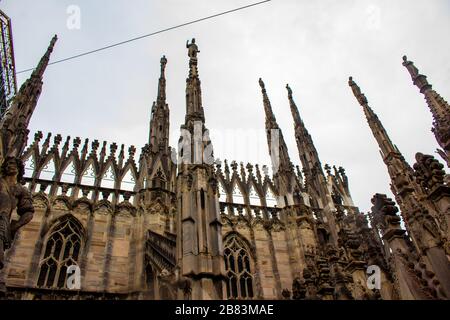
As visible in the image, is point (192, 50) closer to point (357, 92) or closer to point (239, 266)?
point (357, 92)

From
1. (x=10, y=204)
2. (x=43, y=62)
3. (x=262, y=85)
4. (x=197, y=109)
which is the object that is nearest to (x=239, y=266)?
(x=197, y=109)

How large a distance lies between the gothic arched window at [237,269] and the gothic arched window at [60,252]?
578 centimetres

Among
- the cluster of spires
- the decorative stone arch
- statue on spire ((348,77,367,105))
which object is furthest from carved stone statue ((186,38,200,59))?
the decorative stone arch

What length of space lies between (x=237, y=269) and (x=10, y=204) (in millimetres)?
9790

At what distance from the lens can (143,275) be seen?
41.6 ft

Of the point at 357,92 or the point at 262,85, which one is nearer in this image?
the point at 357,92

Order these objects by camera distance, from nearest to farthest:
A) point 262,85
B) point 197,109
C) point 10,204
Answer: 1. point 10,204
2. point 197,109
3. point 262,85

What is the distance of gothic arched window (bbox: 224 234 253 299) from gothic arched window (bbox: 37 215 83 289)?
5.78 m

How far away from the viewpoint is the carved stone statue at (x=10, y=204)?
6.91 meters

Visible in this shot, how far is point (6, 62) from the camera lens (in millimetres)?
19906

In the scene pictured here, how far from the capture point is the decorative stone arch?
14507 mm

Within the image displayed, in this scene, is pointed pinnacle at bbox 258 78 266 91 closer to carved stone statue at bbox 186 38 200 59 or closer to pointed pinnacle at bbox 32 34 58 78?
carved stone statue at bbox 186 38 200 59
